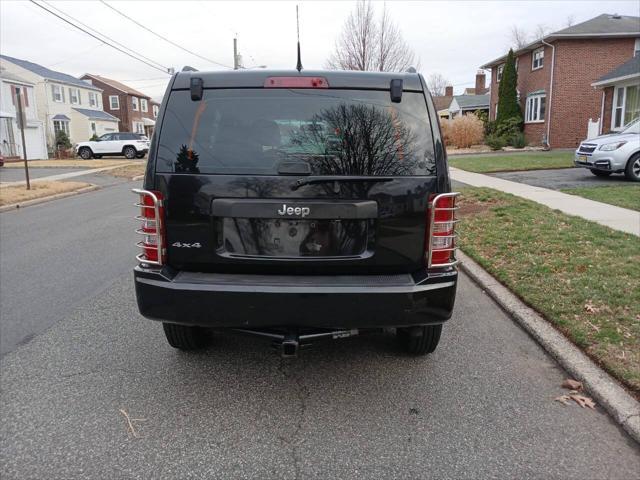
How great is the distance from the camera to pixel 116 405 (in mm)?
3412

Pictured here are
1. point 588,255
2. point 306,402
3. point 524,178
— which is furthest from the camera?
point 524,178

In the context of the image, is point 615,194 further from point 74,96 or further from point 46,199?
point 74,96

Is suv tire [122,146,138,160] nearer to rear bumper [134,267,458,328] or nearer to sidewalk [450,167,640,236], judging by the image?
sidewalk [450,167,640,236]

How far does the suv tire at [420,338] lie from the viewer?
3.87m

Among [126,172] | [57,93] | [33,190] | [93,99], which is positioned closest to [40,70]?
[57,93]

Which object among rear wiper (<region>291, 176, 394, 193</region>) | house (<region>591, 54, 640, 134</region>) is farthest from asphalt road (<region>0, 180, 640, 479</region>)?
house (<region>591, 54, 640, 134</region>)

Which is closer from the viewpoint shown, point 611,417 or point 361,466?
point 361,466

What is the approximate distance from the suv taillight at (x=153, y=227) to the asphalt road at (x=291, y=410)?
3.05 ft

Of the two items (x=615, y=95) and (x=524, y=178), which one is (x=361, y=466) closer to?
(x=524, y=178)

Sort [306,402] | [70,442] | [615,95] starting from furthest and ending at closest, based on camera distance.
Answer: [615,95], [306,402], [70,442]

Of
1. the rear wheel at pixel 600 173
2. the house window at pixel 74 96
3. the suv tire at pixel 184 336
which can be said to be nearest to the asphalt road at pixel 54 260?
the suv tire at pixel 184 336

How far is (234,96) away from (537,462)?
270 centimetres

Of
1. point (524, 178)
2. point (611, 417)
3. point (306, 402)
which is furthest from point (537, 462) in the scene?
point (524, 178)

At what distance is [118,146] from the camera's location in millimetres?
36469
